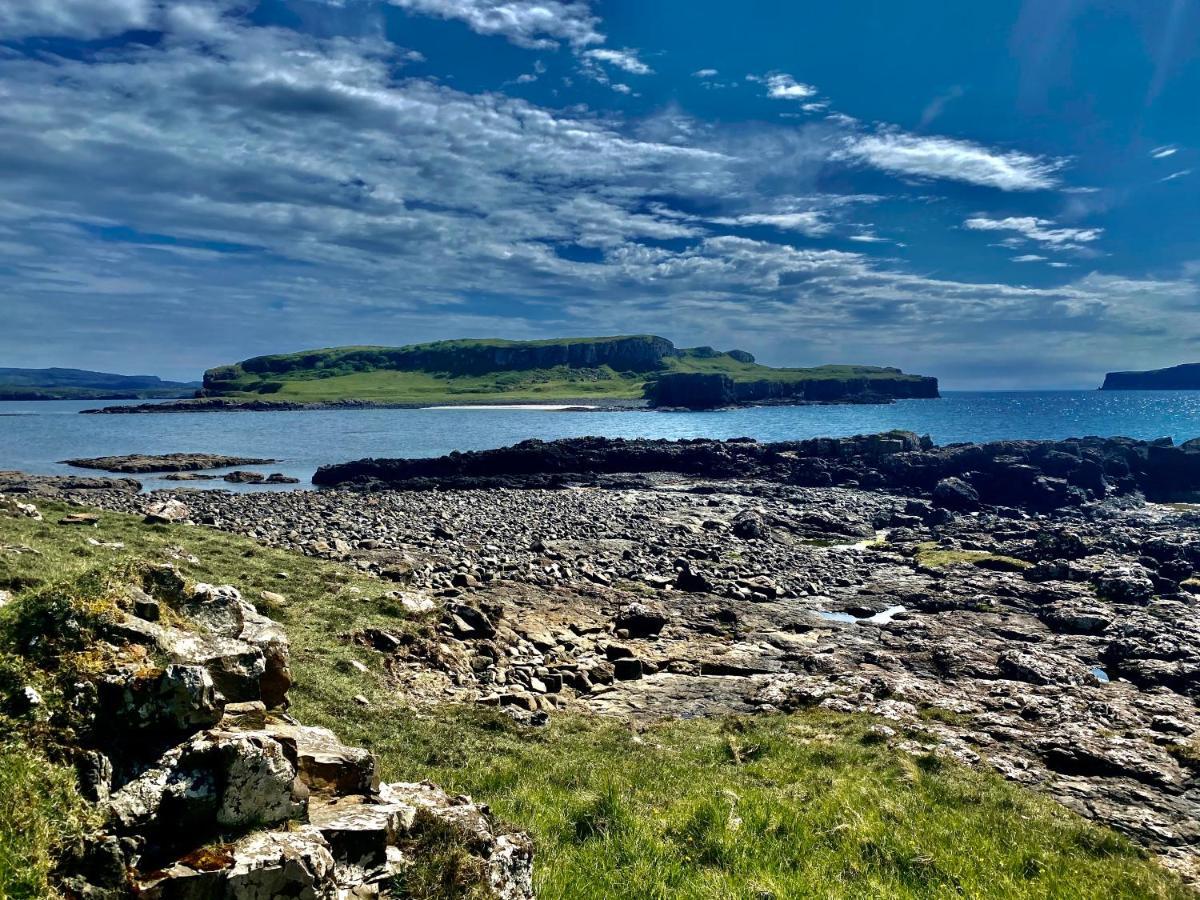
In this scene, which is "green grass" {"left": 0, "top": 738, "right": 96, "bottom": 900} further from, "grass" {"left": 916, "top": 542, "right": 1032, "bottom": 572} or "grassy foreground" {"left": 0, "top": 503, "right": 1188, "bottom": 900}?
"grass" {"left": 916, "top": 542, "right": 1032, "bottom": 572}

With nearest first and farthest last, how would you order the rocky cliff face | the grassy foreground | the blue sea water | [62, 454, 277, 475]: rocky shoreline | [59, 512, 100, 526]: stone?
the rocky cliff face, the grassy foreground, [59, 512, 100, 526]: stone, [62, 454, 277, 475]: rocky shoreline, the blue sea water

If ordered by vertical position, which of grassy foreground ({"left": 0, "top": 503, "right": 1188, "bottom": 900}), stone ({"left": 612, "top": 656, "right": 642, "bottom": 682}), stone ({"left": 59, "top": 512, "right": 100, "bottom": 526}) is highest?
stone ({"left": 59, "top": 512, "right": 100, "bottom": 526})

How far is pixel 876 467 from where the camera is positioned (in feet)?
A: 293

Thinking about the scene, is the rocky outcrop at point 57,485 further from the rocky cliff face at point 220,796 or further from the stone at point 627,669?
the rocky cliff face at point 220,796

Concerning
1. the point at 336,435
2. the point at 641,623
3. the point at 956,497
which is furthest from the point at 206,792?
the point at 336,435

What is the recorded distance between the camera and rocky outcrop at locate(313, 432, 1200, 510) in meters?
75.4

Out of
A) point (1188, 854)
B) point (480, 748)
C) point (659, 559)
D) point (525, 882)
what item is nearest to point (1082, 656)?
point (1188, 854)

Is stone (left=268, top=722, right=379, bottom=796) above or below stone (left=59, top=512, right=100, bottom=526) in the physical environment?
above

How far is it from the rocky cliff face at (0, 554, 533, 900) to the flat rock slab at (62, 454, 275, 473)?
102 m

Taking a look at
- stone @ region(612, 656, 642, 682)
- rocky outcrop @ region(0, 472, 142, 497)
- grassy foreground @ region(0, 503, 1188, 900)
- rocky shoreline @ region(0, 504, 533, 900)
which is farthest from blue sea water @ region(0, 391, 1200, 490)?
rocky shoreline @ region(0, 504, 533, 900)

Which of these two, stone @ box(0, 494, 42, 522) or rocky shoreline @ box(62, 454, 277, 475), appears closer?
stone @ box(0, 494, 42, 522)

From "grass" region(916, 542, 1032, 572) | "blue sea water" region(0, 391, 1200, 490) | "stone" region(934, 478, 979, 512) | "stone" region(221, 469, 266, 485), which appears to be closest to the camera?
"grass" region(916, 542, 1032, 572)

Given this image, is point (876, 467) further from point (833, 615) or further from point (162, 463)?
point (162, 463)

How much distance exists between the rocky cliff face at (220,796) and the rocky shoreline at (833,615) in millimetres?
10858
